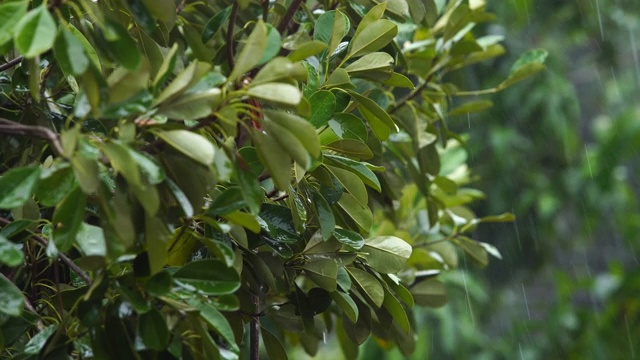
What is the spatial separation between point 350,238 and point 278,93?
290 millimetres

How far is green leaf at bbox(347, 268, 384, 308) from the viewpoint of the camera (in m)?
0.95

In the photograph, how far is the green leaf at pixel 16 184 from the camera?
2.21ft

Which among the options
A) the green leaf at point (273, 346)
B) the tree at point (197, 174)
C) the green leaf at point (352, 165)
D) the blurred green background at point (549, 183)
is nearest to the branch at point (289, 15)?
the tree at point (197, 174)

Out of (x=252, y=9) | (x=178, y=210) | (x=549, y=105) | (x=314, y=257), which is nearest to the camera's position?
(x=178, y=210)

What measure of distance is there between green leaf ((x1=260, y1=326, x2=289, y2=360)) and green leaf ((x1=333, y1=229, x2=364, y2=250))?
141 mm

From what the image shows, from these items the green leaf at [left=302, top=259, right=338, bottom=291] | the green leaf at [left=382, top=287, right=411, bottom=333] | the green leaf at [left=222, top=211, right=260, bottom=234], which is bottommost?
the green leaf at [left=382, top=287, right=411, bottom=333]

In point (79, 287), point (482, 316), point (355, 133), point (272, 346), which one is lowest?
point (482, 316)

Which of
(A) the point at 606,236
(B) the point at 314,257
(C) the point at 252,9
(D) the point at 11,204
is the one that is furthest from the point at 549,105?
(D) the point at 11,204

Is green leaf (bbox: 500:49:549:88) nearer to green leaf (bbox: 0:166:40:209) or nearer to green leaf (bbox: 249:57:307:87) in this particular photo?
green leaf (bbox: 249:57:307:87)

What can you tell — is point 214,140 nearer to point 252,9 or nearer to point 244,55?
point 244,55

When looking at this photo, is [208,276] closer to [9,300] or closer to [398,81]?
[9,300]

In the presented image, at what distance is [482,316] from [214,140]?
148 inches

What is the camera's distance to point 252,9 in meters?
1.23

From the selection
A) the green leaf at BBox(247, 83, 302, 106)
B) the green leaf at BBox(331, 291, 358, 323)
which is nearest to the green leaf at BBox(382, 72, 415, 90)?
the green leaf at BBox(331, 291, 358, 323)
